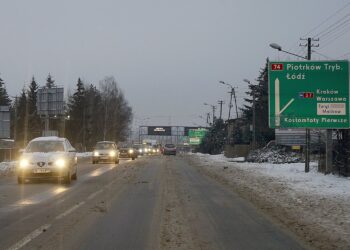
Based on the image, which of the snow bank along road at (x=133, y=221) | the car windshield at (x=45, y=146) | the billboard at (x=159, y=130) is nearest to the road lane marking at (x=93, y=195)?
the snow bank along road at (x=133, y=221)

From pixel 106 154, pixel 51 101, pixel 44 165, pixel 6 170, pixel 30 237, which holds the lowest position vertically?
pixel 30 237

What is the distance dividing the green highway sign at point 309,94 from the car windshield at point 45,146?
10.8m

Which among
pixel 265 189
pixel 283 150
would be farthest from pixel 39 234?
pixel 283 150

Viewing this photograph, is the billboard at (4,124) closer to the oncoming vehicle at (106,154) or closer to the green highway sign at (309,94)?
the oncoming vehicle at (106,154)

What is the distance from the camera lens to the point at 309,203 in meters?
16.2

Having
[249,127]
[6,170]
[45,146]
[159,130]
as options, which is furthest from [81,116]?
[45,146]

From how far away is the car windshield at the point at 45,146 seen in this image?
76.7 ft

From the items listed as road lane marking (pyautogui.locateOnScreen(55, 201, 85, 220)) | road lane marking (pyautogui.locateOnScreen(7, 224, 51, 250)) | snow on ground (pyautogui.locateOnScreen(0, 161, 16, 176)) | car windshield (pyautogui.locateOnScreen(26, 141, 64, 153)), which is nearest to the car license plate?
car windshield (pyautogui.locateOnScreen(26, 141, 64, 153))

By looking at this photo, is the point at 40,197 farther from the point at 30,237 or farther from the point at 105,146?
the point at 105,146

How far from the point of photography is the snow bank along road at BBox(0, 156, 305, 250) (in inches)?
387

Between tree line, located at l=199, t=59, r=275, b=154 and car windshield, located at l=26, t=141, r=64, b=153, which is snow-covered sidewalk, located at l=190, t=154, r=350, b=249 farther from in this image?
tree line, located at l=199, t=59, r=275, b=154

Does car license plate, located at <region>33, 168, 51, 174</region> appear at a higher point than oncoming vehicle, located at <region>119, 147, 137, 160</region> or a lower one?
lower

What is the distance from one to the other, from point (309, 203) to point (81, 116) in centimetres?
8870

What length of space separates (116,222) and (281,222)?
3453mm
